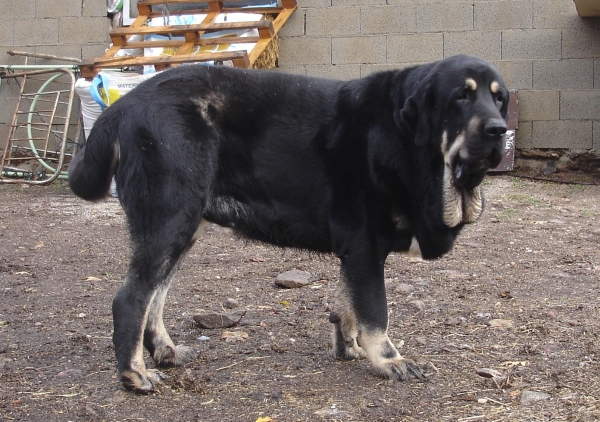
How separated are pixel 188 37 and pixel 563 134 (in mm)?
5005

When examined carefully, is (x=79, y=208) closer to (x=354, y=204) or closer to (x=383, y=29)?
(x=383, y=29)

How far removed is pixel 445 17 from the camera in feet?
31.6

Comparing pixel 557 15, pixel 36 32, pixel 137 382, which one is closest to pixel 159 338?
pixel 137 382

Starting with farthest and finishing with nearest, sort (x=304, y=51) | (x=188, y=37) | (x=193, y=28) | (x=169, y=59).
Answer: (x=304, y=51)
(x=188, y=37)
(x=193, y=28)
(x=169, y=59)

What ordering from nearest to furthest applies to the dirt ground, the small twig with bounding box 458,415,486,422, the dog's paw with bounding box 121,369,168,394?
the small twig with bounding box 458,415,486,422 < the dirt ground < the dog's paw with bounding box 121,369,168,394

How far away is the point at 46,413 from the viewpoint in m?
3.06

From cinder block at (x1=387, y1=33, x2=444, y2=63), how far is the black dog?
6187mm

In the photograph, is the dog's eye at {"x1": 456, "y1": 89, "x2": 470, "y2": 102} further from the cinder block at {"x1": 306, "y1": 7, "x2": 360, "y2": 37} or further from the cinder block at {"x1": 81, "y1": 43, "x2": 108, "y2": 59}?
the cinder block at {"x1": 81, "y1": 43, "x2": 108, "y2": 59}

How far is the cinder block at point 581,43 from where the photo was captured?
30.6ft

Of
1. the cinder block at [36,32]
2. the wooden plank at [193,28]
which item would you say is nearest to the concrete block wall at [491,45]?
the wooden plank at [193,28]

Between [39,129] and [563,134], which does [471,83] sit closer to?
[563,134]

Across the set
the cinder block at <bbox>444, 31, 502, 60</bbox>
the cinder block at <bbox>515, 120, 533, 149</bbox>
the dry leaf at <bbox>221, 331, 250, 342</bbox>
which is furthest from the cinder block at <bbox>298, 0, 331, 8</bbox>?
the dry leaf at <bbox>221, 331, 250, 342</bbox>

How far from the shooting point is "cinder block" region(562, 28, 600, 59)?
932cm

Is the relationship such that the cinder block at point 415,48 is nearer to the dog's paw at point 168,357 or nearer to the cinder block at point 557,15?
the cinder block at point 557,15
